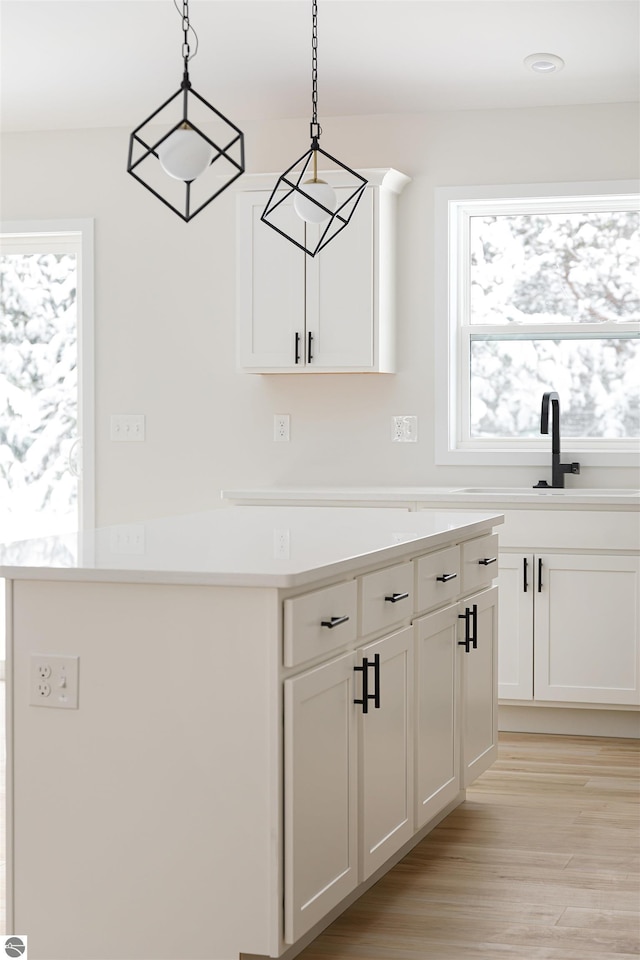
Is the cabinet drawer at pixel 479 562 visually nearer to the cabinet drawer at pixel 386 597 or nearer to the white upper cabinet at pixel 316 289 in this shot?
the cabinet drawer at pixel 386 597

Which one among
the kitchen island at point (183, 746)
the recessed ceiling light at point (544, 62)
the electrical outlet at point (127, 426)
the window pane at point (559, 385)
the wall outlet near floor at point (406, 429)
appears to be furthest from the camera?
A: the electrical outlet at point (127, 426)

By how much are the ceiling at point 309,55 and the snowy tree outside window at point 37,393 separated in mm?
807

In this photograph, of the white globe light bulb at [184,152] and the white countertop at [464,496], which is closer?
the white globe light bulb at [184,152]

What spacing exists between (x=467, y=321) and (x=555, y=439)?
2.33ft

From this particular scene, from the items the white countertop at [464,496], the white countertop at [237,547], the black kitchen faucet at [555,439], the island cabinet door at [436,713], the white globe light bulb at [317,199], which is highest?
the white globe light bulb at [317,199]

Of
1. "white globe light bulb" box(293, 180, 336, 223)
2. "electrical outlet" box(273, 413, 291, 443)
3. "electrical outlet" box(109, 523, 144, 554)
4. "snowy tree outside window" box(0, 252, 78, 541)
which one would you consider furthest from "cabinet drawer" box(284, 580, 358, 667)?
"snowy tree outside window" box(0, 252, 78, 541)

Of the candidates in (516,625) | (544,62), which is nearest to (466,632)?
(516,625)

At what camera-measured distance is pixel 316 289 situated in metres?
4.77

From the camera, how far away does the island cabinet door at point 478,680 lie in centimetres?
330

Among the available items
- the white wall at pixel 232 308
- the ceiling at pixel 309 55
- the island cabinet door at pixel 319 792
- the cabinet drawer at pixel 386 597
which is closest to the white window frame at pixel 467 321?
the white wall at pixel 232 308

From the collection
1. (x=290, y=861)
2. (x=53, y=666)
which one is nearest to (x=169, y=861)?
(x=290, y=861)

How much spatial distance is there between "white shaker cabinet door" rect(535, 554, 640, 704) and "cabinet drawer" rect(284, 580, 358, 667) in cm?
203

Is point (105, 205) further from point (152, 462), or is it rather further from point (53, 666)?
point (53, 666)

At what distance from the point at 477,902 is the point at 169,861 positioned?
917mm
